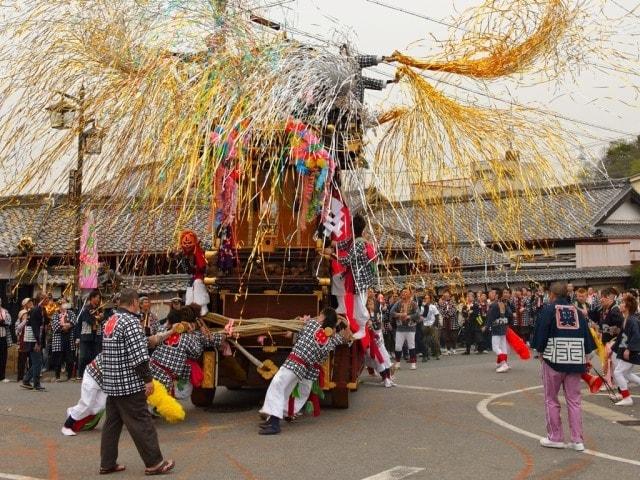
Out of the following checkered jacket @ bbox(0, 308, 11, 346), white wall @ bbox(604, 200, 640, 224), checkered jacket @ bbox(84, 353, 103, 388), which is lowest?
checkered jacket @ bbox(84, 353, 103, 388)

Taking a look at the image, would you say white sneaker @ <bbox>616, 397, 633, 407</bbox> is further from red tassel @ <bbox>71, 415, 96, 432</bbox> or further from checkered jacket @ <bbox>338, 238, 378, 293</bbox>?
red tassel @ <bbox>71, 415, 96, 432</bbox>

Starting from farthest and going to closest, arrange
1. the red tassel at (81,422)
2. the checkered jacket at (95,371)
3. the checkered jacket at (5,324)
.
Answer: the checkered jacket at (5,324), the red tassel at (81,422), the checkered jacket at (95,371)

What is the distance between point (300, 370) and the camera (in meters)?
8.14

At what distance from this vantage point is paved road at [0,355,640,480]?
6.41 metres

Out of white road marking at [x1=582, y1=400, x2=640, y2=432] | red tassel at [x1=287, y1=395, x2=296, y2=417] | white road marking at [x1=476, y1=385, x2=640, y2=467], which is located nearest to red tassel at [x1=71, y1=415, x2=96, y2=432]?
red tassel at [x1=287, y1=395, x2=296, y2=417]

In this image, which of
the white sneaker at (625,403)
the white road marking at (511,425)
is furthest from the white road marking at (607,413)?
the white road marking at (511,425)

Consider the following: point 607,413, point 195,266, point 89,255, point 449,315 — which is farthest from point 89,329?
point 449,315

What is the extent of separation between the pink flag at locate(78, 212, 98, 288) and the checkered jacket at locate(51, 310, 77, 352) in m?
0.73

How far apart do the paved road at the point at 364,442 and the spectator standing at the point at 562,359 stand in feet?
0.78

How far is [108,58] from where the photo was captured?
7676 millimetres

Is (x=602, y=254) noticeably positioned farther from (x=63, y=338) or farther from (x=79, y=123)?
(x=79, y=123)

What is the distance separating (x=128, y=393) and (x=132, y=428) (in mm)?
292

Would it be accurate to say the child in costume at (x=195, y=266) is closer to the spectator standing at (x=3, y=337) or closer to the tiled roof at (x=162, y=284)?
the spectator standing at (x=3, y=337)

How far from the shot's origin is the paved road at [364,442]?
641 centimetres
